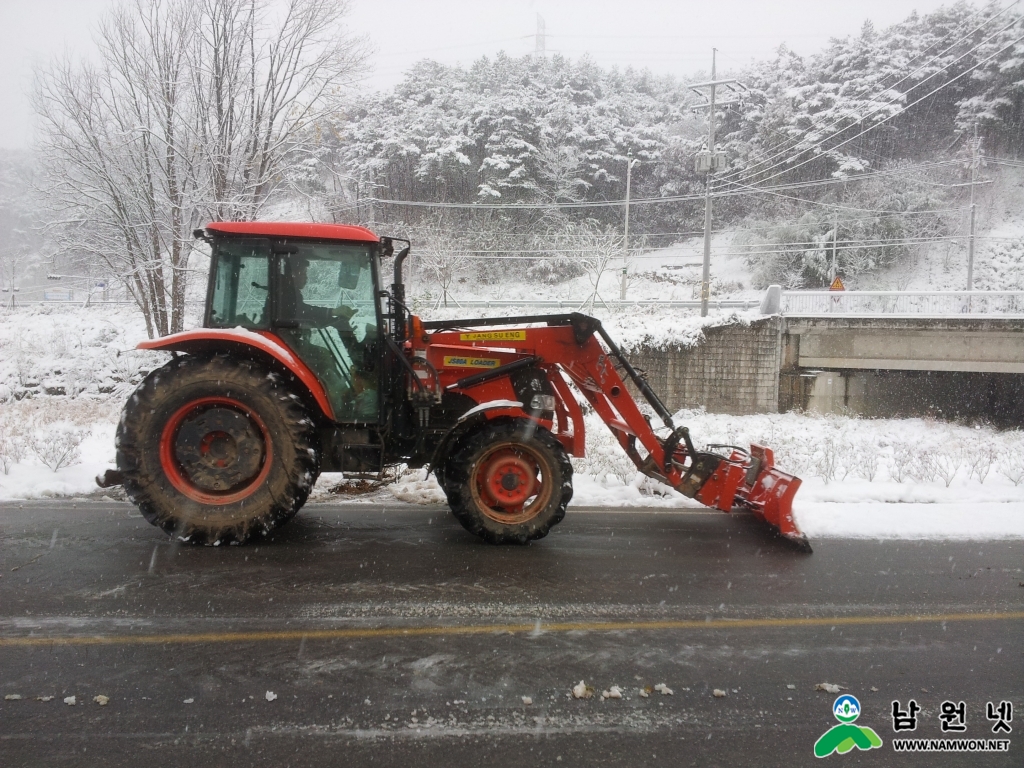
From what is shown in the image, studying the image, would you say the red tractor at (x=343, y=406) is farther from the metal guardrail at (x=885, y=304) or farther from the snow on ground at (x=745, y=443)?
the metal guardrail at (x=885, y=304)

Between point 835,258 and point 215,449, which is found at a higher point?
point 835,258

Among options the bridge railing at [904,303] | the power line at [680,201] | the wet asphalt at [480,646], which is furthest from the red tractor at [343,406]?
the power line at [680,201]

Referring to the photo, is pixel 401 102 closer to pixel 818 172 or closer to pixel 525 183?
pixel 525 183

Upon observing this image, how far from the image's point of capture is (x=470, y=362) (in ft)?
17.7

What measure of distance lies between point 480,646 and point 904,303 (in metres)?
21.0

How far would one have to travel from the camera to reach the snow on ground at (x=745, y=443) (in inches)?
235

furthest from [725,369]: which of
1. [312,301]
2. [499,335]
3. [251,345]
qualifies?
[251,345]

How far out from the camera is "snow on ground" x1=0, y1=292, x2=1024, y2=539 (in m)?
5.96

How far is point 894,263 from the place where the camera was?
34000 millimetres

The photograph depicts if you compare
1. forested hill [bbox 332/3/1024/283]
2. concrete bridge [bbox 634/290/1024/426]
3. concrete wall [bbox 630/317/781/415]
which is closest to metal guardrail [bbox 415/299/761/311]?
concrete wall [bbox 630/317/781/415]

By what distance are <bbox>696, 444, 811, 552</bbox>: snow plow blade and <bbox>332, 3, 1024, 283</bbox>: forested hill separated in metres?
29.3

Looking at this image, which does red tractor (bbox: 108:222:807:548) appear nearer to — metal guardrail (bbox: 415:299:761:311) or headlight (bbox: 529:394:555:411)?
headlight (bbox: 529:394:555:411)

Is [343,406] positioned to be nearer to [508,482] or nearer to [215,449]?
[215,449]

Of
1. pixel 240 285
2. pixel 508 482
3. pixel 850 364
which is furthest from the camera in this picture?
pixel 850 364
